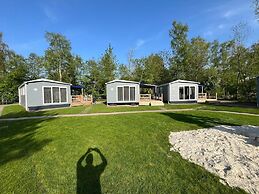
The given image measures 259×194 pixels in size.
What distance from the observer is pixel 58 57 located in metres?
40.1

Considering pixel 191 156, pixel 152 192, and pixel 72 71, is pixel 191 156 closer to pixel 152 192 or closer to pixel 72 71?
pixel 152 192

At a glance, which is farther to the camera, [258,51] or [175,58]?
[175,58]

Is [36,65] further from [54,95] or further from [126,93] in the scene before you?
[126,93]

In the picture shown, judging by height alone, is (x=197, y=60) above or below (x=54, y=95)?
above

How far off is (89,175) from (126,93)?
1750 cm

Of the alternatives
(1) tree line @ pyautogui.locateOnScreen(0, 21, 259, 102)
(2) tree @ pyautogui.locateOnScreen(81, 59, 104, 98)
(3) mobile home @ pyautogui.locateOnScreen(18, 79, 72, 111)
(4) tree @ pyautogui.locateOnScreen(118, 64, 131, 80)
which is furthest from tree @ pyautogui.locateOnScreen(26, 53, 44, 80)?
(3) mobile home @ pyautogui.locateOnScreen(18, 79, 72, 111)

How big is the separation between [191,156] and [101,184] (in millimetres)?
2806

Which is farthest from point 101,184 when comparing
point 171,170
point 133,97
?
point 133,97

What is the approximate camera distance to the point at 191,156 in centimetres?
566

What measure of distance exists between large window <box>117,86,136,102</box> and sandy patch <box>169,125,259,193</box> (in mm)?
13909

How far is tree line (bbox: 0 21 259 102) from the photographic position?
125ft

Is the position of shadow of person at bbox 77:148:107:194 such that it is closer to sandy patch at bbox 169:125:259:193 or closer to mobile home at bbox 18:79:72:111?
sandy patch at bbox 169:125:259:193

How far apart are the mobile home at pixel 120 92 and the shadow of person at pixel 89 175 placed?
52.3 ft

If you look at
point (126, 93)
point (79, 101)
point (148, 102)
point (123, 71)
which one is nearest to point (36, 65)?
point (123, 71)
